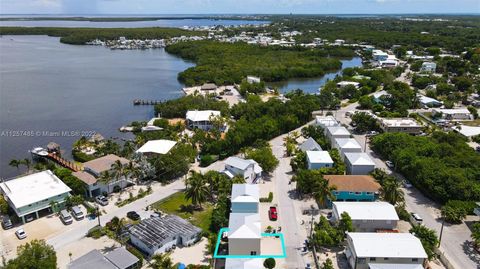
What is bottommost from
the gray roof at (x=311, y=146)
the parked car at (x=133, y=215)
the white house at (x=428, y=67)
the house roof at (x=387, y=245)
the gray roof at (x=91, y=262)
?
the parked car at (x=133, y=215)

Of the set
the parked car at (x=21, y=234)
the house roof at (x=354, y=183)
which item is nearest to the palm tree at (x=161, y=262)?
the parked car at (x=21, y=234)

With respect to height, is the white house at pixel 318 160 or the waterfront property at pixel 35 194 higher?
the white house at pixel 318 160

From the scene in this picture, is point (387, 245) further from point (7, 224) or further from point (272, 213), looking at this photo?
point (7, 224)

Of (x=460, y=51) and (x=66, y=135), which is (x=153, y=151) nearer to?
(x=66, y=135)

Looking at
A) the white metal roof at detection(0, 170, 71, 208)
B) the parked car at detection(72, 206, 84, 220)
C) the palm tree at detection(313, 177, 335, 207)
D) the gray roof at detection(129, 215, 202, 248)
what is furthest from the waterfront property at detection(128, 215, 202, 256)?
the palm tree at detection(313, 177, 335, 207)

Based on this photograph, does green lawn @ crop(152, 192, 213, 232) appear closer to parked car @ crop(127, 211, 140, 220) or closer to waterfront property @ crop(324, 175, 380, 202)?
parked car @ crop(127, 211, 140, 220)

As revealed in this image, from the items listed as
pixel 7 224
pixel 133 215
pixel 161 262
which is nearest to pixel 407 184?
pixel 161 262

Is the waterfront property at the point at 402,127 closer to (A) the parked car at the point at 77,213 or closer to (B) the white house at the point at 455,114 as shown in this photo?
(B) the white house at the point at 455,114
